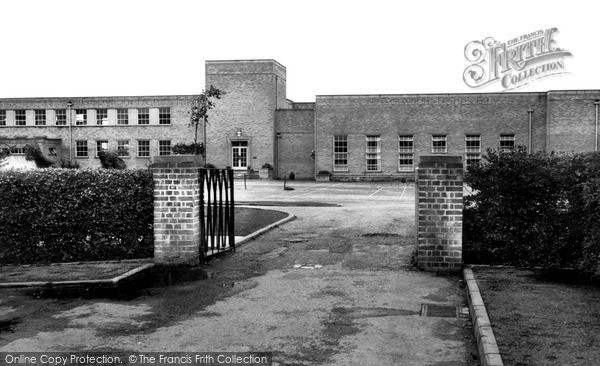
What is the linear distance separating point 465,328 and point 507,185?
11.7ft

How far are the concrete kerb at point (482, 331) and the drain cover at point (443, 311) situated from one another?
0.11 metres

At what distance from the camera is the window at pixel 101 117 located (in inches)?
1956

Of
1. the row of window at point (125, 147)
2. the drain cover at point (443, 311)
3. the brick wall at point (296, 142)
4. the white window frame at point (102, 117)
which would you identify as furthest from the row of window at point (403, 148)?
the drain cover at point (443, 311)

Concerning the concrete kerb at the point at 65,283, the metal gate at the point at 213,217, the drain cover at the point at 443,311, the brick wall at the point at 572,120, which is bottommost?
the drain cover at the point at 443,311

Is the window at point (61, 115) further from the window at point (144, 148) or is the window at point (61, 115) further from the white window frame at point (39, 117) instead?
the window at point (144, 148)

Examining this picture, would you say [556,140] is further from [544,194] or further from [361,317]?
[361,317]

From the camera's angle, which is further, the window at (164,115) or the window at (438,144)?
the window at (164,115)

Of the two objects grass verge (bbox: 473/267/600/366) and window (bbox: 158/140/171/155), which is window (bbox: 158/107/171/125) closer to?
window (bbox: 158/140/171/155)

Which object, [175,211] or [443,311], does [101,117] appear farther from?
[443,311]

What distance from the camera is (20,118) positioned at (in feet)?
168

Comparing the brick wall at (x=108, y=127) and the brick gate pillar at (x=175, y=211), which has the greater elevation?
the brick wall at (x=108, y=127)

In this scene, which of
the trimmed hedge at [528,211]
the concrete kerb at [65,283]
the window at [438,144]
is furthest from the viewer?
the window at [438,144]

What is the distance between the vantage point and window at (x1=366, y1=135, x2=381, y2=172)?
44094mm

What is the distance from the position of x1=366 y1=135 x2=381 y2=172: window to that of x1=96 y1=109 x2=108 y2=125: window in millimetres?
22275
